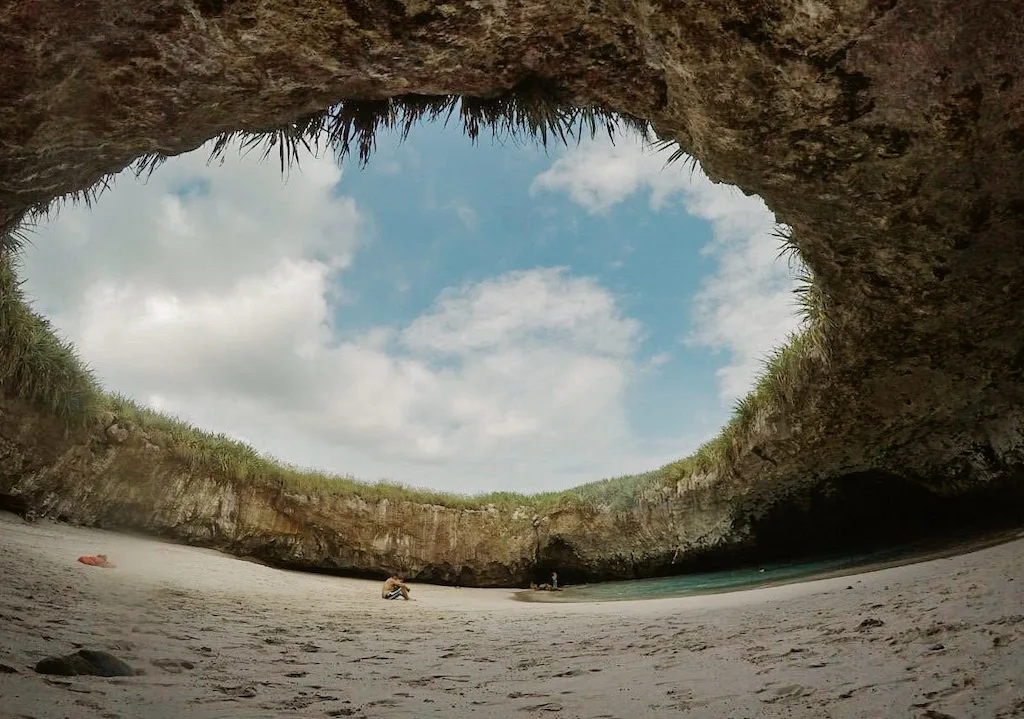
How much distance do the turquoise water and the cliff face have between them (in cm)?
201

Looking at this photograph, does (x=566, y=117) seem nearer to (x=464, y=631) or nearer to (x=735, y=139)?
(x=735, y=139)

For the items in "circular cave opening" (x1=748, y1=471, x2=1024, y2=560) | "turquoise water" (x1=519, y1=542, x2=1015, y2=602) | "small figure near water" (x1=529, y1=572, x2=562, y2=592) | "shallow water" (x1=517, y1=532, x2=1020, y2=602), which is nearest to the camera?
"shallow water" (x1=517, y1=532, x2=1020, y2=602)

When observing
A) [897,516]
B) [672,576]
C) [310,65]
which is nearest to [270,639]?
[310,65]

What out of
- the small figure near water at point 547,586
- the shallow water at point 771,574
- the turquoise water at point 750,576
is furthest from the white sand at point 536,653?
the small figure near water at point 547,586

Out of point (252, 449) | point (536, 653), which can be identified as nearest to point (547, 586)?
point (252, 449)

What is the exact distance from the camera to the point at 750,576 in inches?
303

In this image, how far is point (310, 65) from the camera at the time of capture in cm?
312

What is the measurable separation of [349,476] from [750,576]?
6997mm

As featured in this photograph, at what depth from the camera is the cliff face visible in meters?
2.75

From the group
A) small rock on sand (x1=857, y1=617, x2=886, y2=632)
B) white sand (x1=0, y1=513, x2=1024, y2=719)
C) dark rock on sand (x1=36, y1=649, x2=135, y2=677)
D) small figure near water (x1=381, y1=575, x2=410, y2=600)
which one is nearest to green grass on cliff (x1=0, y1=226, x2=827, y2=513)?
white sand (x1=0, y1=513, x2=1024, y2=719)

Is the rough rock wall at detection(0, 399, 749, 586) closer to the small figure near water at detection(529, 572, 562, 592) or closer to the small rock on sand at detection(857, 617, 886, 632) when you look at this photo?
the small figure near water at detection(529, 572, 562, 592)

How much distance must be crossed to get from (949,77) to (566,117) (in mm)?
2399

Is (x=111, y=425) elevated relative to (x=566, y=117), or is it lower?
lower

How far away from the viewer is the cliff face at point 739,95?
2.75 m
